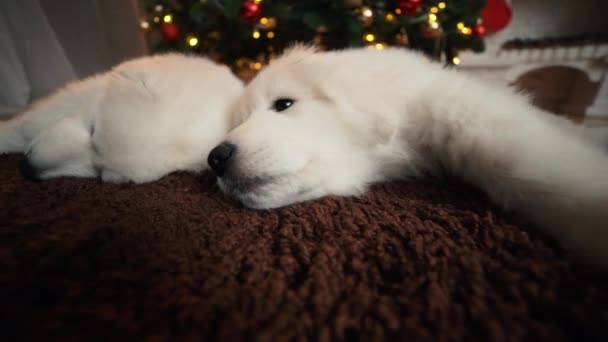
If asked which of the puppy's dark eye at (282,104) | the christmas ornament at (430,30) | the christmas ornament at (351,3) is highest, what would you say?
the christmas ornament at (351,3)

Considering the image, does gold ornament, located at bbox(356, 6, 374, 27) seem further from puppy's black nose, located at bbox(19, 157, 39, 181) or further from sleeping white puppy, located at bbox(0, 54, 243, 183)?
puppy's black nose, located at bbox(19, 157, 39, 181)

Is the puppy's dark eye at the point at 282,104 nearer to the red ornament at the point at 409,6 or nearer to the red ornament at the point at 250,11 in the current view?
the red ornament at the point at 250,11

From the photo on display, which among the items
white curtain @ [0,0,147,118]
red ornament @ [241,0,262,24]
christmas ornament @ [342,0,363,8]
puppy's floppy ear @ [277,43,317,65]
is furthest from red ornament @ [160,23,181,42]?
puppy's floppy ear @ [277,43,317,65]

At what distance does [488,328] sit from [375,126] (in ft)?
1.91

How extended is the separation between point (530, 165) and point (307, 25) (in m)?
1.51

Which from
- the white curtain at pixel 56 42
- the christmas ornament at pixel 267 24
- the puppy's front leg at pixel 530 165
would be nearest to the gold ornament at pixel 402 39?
the christmas ornament at pixel 267 24

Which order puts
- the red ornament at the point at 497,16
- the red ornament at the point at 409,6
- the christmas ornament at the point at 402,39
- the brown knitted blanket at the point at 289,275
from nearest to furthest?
the brown knitted blanket at the point at 289,275
the red ornament at the point at 409,6
the christmas ornament at the point at 402,39
the red ornament at the point at 497,16

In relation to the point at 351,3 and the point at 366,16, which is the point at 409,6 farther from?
the point at 351,3

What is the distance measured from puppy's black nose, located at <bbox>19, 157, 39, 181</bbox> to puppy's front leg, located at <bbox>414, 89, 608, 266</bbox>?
110 cm

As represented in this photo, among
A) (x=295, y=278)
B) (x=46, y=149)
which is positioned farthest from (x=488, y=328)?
(x=46, y=149)

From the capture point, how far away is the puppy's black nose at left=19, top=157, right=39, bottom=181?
0.95m

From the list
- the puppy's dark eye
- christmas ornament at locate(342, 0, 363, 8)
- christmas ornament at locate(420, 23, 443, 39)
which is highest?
christmas ornament at locate(342, 0, 363, 8)

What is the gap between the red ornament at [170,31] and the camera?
201cm

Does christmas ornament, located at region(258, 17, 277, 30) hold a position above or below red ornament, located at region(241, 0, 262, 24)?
below
